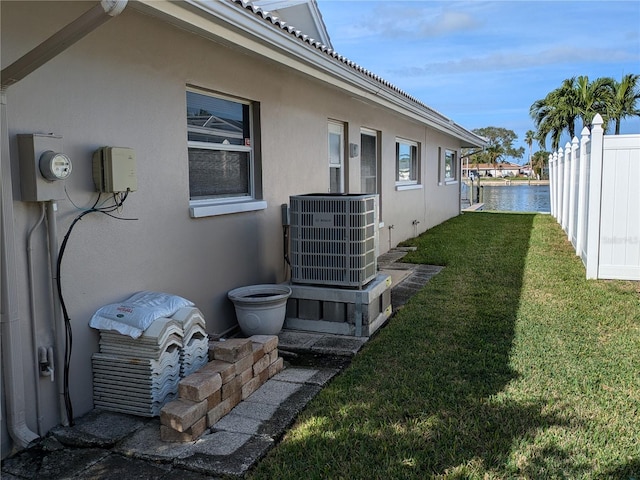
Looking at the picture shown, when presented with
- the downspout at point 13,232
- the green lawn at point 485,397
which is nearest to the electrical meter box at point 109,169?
the downspout at point 13,232

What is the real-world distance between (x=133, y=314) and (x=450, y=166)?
17.0 m

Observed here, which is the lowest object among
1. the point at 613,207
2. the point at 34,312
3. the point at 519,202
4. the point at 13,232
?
the point at 519,202

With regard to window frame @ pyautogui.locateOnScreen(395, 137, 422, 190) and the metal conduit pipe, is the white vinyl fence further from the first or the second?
the metal conduit pipe

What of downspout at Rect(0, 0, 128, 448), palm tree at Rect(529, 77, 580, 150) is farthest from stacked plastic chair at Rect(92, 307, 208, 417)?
palm tree at Rect(529, 77, 580, 150)

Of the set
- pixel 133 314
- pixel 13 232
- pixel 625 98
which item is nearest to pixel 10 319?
pixel 13 232

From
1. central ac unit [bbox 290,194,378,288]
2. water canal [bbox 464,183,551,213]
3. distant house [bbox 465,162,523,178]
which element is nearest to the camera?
central ac unit [bbox 290,194,378,288]

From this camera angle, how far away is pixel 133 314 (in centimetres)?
368

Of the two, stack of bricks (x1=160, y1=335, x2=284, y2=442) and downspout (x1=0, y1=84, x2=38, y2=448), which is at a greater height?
downspout (x1=0, y1=84, x2=38, y2=448)

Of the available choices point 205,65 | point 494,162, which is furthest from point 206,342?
point 494,162

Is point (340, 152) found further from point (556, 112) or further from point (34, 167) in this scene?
point (556, 112)

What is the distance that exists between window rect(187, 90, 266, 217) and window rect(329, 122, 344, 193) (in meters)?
2.53

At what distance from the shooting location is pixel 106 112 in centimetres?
383

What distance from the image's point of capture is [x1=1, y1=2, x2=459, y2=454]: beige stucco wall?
331 cm

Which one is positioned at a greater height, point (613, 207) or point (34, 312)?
point (613, 207)
